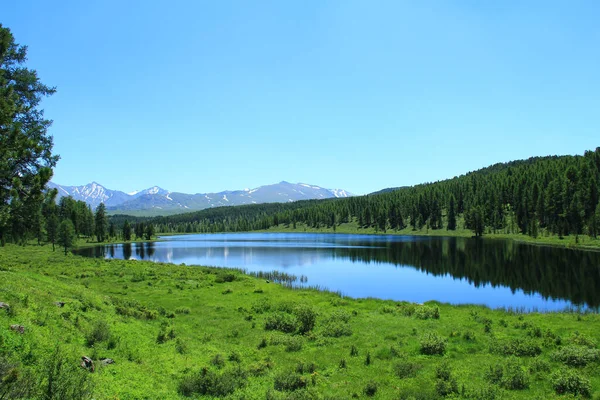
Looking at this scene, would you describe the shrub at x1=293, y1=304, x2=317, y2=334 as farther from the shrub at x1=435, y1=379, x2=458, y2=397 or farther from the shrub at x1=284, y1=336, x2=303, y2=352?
the shrub at x1=435, y1=379, x2=458, y2=397

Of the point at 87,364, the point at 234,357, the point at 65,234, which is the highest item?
the point at 65,234

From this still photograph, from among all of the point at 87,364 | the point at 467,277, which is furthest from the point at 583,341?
the point at 467,277

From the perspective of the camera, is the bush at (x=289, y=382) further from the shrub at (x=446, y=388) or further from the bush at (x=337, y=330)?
the bush at (x=337, y=330)

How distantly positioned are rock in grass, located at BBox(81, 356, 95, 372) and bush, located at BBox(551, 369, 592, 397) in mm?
18800

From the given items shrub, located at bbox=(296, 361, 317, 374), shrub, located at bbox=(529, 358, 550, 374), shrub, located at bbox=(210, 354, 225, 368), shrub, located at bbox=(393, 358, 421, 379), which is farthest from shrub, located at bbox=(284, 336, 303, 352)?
shrub, located at bbox=(529, 358, 550, 374)

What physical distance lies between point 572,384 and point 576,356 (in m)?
4.01

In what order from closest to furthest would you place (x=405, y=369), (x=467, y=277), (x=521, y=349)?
(x=405, y=369), (x=521, y=349), (x=467, y=277)

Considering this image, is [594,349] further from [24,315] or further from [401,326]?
[24,315]

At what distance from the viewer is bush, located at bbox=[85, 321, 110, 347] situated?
56.0 feet

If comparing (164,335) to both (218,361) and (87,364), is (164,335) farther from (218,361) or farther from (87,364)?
(87,364)

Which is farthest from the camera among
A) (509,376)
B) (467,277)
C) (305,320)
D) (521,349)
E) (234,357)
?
(467,277)

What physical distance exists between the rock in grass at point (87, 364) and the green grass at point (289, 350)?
1.20 ft

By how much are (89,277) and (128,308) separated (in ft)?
79.0

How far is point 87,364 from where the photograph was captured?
13977 mm
